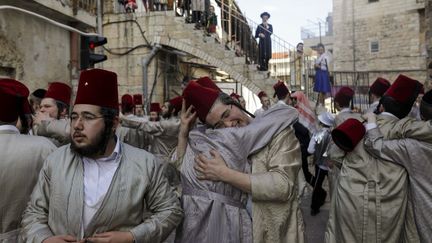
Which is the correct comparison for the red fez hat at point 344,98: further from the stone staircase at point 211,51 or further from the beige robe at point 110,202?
the stone staircase at point 211,51

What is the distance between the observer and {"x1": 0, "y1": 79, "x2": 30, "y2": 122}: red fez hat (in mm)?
2418

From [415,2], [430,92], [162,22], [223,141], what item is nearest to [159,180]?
[223,141]

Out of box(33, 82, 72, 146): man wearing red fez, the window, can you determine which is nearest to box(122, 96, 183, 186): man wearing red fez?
box(33, 82, 72, 146): man wearing red fez

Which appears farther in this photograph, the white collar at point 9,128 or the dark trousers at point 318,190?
the dark trousers at point 318,190

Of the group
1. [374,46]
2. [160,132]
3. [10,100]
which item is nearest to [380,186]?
[10,100]

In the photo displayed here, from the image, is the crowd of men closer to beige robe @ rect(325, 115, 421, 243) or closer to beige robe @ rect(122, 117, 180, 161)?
beige robe @ rect(325, 115, 421, 243)

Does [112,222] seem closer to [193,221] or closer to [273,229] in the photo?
[193,221]

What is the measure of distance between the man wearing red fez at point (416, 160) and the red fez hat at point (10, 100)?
2.58 m

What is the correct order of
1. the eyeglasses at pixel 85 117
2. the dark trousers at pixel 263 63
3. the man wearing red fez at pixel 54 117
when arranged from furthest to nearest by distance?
the dark trousers at pixel 263 63, the man wearing red fez at pixel 54 117, the eyeglasses at pixel 85 117

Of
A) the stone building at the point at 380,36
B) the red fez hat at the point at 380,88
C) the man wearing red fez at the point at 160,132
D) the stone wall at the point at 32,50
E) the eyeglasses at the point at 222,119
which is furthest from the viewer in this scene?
the stone building at the point at 380,36

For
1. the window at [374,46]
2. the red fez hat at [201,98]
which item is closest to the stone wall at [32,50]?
the red fez hat at [201,98]

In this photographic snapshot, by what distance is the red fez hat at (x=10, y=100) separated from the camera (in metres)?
2.42

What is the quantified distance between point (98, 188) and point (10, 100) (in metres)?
0.87

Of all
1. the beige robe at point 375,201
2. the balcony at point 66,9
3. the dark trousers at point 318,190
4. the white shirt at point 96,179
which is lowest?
the dark trousers at point 318,190
